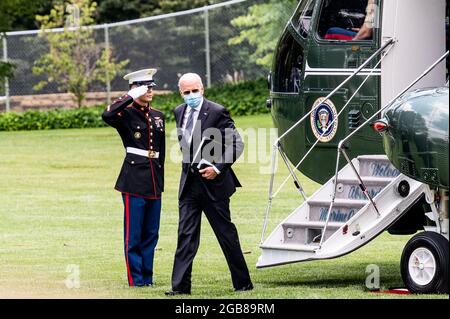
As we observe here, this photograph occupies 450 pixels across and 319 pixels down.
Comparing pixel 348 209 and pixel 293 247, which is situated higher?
pixel 348 209

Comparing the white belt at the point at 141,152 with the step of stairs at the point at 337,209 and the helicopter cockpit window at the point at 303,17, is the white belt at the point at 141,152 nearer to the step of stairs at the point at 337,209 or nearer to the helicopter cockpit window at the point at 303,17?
the step of stairs at the point at 337,209

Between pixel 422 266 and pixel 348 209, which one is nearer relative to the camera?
pixel 422 266

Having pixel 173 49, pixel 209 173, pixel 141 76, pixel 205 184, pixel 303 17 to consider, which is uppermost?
pixel 303 17

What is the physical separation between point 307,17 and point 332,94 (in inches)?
67.5

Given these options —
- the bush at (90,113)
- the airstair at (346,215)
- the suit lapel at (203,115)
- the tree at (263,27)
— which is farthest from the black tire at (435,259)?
the tree at (263,27)

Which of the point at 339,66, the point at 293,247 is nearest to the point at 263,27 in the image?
the point at 339,66

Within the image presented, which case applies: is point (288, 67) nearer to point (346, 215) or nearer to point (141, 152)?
point (346, 215)

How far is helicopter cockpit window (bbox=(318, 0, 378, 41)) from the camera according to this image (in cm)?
1216

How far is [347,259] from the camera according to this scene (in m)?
13.7

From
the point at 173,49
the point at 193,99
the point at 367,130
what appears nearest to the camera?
the point at 193,99

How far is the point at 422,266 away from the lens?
10.6 m

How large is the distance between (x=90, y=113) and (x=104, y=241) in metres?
Result: 15.6

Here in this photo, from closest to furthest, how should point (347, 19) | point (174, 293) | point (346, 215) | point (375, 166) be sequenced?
point (174, 293)
point (346, 215)
point (375, 166)
point (347, 19)

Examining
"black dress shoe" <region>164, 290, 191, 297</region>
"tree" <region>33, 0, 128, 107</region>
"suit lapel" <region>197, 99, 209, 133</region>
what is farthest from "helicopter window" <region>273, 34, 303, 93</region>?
"tree" <region>33, 0, 128, 107</region>
